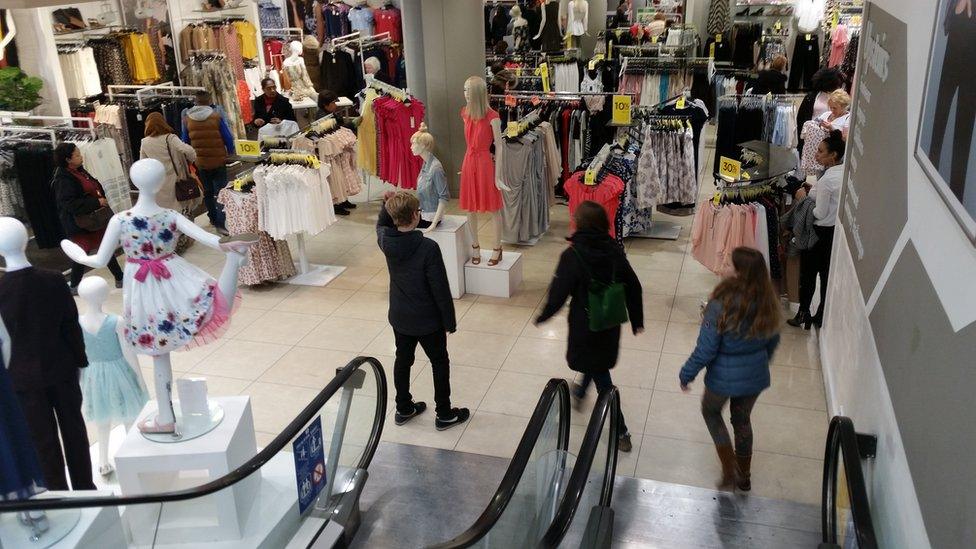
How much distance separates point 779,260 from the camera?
6.63 m

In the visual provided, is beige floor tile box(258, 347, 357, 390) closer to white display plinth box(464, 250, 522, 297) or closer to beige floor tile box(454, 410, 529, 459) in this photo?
beige floor tile box(454, 410, 529, 459)

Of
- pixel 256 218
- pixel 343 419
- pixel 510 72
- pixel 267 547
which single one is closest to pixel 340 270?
pixel 256 218

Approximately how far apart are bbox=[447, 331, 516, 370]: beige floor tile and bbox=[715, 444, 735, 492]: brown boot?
1.99 metres

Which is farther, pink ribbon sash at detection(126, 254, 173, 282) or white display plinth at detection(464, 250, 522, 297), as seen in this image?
white display plinth at detection(464, 250, 522, 297)

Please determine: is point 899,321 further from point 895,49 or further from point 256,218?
point 256,218

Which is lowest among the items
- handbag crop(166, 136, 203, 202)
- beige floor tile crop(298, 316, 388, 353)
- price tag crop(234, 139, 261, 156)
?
beige floor tile crop(298, 316, 388, 353)

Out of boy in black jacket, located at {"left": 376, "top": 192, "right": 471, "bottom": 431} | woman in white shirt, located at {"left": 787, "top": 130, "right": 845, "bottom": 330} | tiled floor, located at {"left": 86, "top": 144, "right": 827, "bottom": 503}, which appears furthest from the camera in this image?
woman in white shirt, located at {"left": 787, "top": 130, "right": 845, "bottom": 330}

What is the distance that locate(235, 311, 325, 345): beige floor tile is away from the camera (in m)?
6.67

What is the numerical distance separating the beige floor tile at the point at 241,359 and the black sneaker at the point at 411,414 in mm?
1285

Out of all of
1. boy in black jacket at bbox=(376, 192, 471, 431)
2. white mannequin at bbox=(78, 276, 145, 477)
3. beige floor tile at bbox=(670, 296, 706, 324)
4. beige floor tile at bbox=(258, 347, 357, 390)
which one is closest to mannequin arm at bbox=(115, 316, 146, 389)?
white mannequin at bbox=(78, 276, 145, 477)

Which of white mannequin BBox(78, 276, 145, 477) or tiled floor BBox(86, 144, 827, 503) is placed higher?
white mannequin BBox(78, 276, 145, 477)

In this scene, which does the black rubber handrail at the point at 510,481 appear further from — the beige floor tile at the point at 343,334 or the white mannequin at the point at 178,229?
the beige floor tile at the point at 343,334

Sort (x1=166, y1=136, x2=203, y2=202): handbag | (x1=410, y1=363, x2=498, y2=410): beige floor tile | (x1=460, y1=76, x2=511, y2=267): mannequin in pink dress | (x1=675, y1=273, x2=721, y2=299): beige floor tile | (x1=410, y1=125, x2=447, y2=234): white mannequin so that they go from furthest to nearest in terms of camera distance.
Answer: (x1=166, y1=136, x2=203, y2=202): handbag, (x1=675, y1=273, x2=721, y2=299): beige floor tile, (x1=460, y1=76, x2=511, y2=267): mannequin in pink dress, (x1=410, y1=125, x2=447, y2=234): white mannequin, (x1=410, y1=363, x2=498, y2=410): beige floor tile

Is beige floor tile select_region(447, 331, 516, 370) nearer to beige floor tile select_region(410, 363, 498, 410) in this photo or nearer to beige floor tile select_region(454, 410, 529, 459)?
beige floor tile select_region(410, 363, 498, 410)
